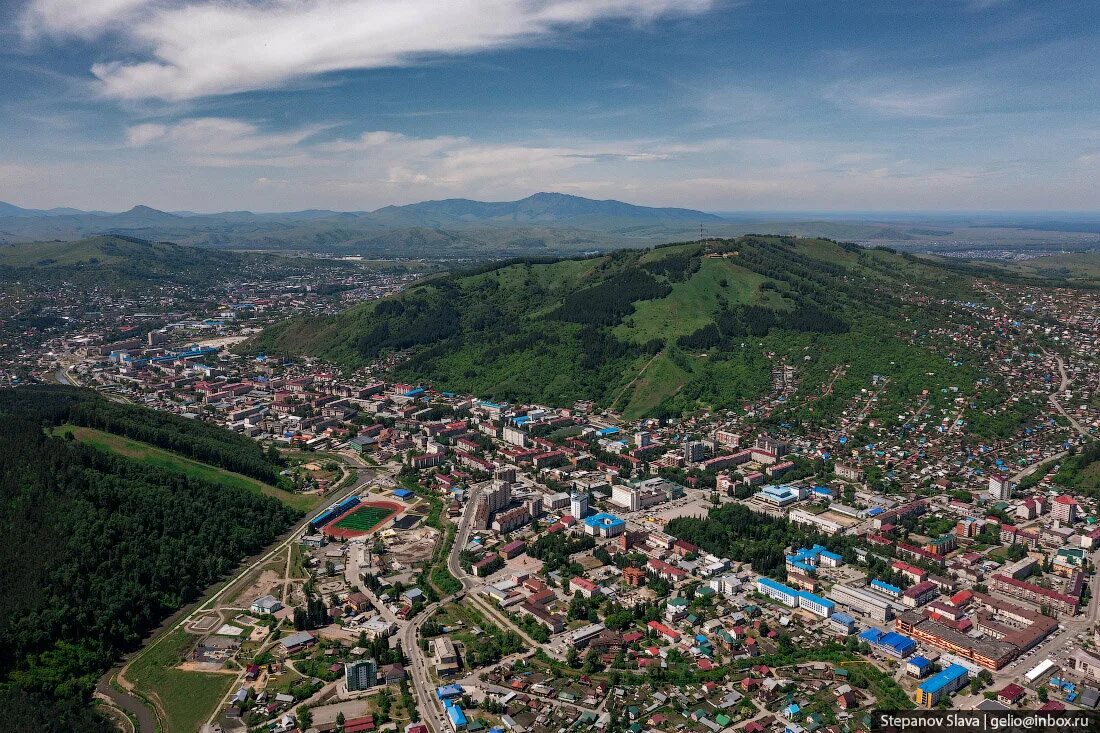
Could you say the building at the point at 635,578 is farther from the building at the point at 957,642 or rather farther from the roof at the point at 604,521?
the building at the point at 957,642

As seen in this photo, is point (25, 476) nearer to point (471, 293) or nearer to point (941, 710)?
point (941, 710)

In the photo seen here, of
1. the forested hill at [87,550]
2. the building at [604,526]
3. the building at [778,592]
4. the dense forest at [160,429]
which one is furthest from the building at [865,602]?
the dense forest at [160,429]

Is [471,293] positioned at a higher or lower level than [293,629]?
higher

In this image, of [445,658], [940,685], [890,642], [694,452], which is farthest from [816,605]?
[694,452]

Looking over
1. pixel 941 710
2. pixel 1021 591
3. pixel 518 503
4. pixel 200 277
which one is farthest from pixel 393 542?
pixel 200 277

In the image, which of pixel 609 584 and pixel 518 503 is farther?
pixel 518 503

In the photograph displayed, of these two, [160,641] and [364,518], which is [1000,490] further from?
[160,641]

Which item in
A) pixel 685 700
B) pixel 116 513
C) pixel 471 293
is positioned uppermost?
pixel 471 293

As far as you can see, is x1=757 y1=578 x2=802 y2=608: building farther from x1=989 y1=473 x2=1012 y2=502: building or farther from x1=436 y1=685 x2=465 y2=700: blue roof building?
x1=989 y1=473 x2=1012 y2=502: building
